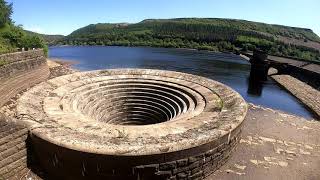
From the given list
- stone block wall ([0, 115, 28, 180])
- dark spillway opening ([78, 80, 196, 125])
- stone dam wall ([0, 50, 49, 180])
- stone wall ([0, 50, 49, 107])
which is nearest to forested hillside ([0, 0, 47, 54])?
stone wall ([0, 50, 49, 107])

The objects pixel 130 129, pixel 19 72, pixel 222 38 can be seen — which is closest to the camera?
pixel 130 129

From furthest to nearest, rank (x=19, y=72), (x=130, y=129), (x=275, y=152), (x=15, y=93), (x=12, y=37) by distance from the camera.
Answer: (x=12, y=37) → (x=19, y=72) → (x=15, y=93) → (x=275, y=152) → (x=130, y=129)

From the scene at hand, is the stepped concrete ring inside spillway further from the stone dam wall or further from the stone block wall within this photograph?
the stone dam wall

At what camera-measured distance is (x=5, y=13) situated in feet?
116

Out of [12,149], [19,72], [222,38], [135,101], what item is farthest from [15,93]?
[222,38]

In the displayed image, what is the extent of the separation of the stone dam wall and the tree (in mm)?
9098

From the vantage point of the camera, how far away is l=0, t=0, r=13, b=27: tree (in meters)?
32.7

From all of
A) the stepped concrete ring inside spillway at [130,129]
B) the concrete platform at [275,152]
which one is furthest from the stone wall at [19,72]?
the concrete platform at [275,152]

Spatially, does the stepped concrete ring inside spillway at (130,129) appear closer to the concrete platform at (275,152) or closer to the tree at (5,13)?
the concrete platform at (275,152)

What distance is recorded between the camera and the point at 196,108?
13859 mm

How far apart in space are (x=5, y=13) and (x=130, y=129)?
31713 mm

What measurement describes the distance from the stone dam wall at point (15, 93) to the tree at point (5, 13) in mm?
9098

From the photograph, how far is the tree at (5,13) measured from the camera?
1289 inches

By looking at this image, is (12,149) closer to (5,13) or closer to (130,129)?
(130,129)
